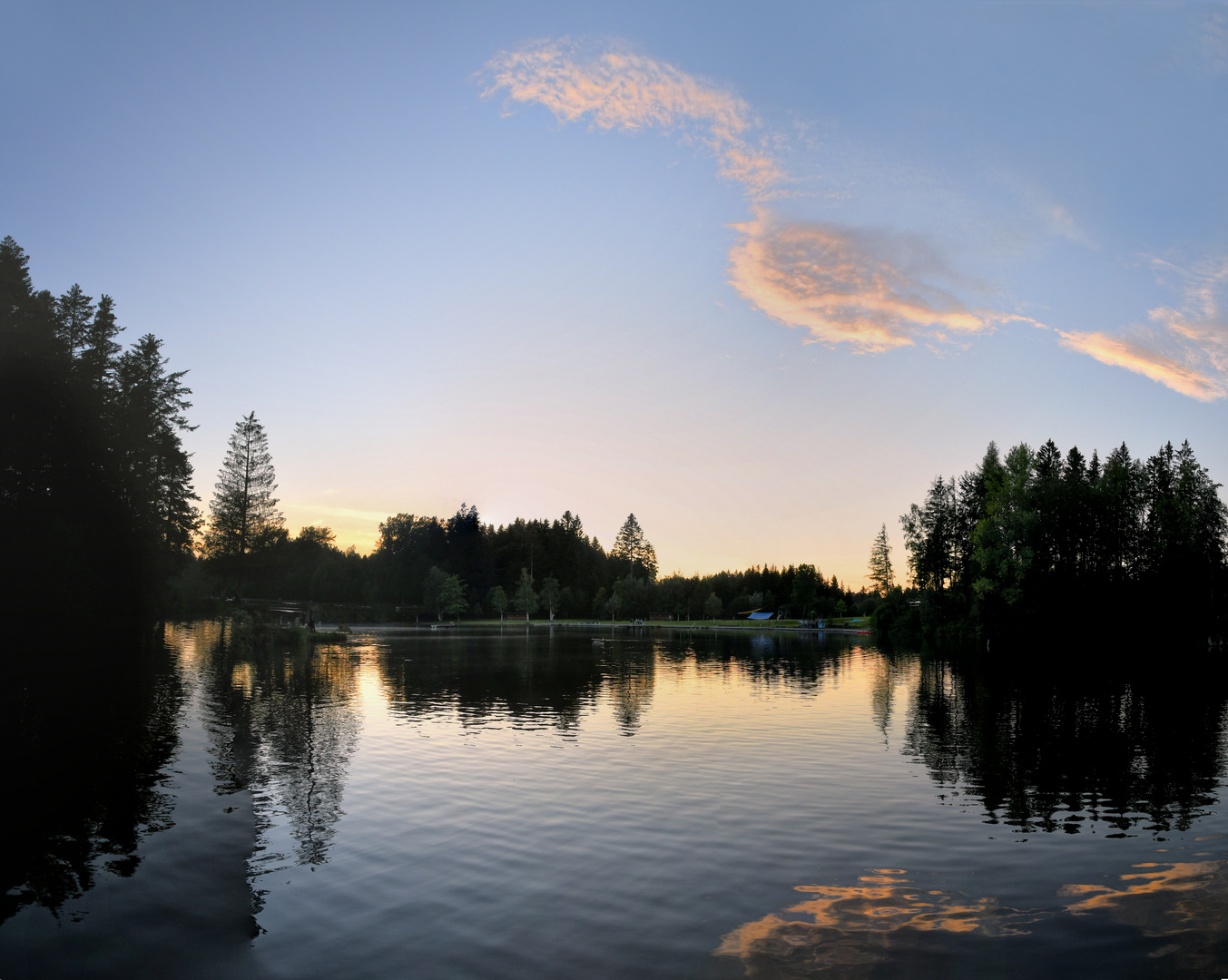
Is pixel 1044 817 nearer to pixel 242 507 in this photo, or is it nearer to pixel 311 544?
pixel 242 507

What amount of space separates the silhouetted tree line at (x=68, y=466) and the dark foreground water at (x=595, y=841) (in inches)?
181

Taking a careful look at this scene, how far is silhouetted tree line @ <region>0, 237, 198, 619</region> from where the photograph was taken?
29812 millimetres

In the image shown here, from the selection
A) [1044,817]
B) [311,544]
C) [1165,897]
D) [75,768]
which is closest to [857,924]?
[1165,897]

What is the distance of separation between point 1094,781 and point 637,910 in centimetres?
1664

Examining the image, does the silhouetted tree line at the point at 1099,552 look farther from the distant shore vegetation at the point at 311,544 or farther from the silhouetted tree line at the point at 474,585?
the silhouetted tree line at the point at 474,585

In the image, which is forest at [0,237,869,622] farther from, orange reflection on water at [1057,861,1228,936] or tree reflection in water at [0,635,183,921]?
orange reflection on water at [1057,861,1228,936]

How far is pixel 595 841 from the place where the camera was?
15.1 m

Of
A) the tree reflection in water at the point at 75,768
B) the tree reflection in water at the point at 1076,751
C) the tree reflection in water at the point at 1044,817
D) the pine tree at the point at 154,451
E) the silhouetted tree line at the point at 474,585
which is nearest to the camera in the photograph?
the tree reflection in water at the point at 1044,817

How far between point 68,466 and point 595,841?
33.3 meters

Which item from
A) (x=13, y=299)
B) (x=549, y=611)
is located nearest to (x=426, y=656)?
(x=13, y=299)

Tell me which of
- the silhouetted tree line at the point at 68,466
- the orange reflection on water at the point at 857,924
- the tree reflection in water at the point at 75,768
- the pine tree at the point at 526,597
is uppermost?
the silhouetted tree line at the point at 68,466

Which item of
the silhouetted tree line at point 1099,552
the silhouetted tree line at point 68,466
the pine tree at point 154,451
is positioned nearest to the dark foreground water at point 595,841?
the silhouetted tree line at point 68,466

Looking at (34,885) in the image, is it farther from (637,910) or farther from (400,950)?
(637,910)

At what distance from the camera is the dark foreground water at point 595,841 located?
400 inches
